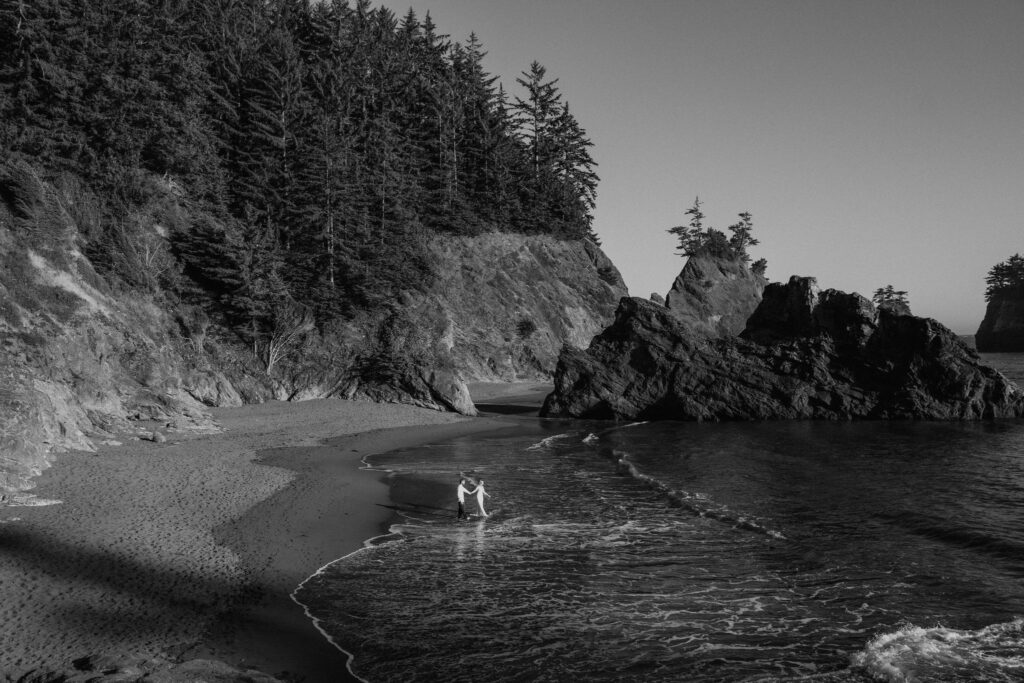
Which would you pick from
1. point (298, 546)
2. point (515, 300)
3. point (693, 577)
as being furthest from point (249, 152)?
point (693, 577)

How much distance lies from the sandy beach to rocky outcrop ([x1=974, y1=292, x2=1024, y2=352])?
13575 centimetres

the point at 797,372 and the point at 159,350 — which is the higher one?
the point at 159,350

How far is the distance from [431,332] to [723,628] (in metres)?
40.1

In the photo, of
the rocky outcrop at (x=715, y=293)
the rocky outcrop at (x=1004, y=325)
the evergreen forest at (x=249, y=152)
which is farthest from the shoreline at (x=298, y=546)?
the rocky outcrop at (x=1004, y=325)

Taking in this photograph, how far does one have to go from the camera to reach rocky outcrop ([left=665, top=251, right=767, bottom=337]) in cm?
7938

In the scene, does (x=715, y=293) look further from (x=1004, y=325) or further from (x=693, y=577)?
(x=1004, y=325)

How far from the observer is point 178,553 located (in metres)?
14.5

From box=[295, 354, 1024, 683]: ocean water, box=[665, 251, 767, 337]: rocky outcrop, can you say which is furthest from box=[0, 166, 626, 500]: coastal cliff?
box=[665, 251, 767, 337]: rocky outcrop

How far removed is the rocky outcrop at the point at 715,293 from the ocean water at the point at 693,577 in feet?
172

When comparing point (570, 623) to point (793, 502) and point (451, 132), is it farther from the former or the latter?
point (451, 132)

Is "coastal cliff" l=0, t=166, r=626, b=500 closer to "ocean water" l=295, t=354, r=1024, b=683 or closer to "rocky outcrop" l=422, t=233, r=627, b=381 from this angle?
"rocky outcrop" l=422, t=233, r=627, b=381

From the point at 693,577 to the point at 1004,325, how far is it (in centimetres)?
13838

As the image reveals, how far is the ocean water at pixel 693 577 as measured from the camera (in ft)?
35.7

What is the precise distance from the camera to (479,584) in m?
14.1
